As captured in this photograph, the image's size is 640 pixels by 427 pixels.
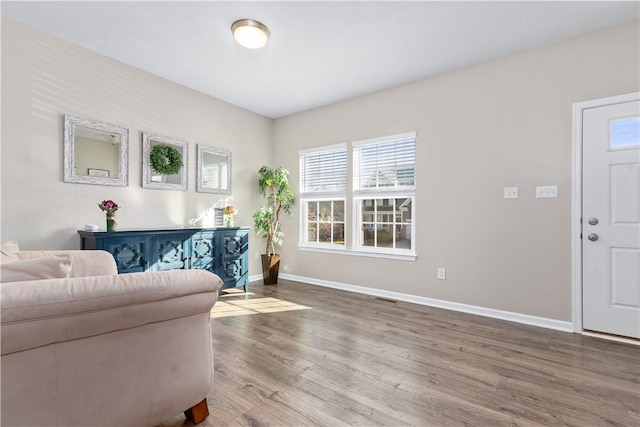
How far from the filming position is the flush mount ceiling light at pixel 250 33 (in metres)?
2.52

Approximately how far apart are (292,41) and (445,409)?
3130 millimetres

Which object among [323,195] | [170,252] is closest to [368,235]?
[323,195]

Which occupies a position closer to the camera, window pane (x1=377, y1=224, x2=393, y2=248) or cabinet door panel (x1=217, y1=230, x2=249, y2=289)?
cabinet door panel (x1=217, y1=230, x2=249, y2=289)

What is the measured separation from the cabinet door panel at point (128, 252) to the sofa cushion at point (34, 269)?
181cm

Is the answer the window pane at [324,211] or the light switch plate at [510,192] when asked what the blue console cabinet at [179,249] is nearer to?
the window pane at [324,211]

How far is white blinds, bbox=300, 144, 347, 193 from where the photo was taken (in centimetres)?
433

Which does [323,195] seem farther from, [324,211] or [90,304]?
[90,304]

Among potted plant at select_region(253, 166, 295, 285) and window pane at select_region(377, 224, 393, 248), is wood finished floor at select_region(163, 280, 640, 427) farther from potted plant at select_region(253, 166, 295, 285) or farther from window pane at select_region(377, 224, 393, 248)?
potted plant at select_region(253, 166, 295, 285)

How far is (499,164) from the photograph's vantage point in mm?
3107

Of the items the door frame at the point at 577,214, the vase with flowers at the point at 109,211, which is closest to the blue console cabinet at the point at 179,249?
the vase with flowers at the point at 109,211

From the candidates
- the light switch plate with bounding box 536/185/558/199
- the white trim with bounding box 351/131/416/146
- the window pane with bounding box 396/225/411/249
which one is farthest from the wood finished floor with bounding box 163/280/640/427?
the white trim with bounding box 351/131/416/146

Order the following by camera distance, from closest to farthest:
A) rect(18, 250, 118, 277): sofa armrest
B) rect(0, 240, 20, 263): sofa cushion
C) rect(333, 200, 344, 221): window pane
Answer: rect(0, 240, 20, 263): sofa cushion
rect(18, 250, 118, 277): sofa armrest
rect(333, 200, 344, 221): window pane

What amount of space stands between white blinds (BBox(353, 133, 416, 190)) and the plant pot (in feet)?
5.38

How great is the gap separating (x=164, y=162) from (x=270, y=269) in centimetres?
205
